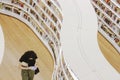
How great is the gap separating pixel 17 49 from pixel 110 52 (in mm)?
2419

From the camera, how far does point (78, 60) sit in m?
5.33

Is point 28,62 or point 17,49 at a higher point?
point 17,49

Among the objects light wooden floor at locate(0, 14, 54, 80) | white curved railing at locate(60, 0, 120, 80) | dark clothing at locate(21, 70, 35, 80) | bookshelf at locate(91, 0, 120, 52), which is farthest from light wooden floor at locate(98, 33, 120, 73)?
dark clothing at locate(21, 70, 35, 80)

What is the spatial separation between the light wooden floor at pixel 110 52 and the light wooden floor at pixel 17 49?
1505mm

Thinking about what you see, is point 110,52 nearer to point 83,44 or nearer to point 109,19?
point 109,19

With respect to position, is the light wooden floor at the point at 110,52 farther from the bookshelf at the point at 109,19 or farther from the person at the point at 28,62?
the person at the point at 28,62

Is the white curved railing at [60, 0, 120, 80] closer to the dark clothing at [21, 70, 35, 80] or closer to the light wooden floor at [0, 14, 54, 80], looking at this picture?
the dark clothing at [21, 70, 35, 80]

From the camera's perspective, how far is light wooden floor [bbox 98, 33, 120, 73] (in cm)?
850

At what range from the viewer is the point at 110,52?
880 cm

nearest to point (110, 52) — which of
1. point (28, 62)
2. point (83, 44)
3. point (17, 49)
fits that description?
point (17, 49)

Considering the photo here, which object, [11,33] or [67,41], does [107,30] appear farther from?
[67,41]

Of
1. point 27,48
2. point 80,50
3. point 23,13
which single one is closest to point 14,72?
point 27,48

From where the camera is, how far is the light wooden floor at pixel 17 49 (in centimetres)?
771

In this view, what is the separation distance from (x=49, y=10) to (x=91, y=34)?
2.11m
